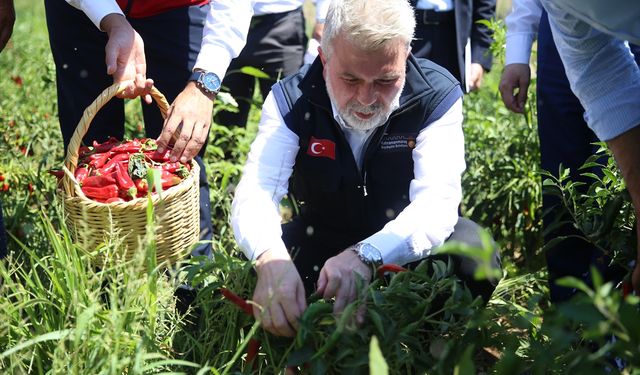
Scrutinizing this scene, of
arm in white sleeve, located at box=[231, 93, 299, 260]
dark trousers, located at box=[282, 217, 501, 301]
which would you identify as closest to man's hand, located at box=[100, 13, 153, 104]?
arm in white sleeve, located at box=[231, 93, 299, 260]

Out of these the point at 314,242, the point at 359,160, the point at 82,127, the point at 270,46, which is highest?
the point at 270,46

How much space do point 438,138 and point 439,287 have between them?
66cm

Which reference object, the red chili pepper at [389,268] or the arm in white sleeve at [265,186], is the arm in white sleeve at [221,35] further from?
the red chili pepper at [389,268]

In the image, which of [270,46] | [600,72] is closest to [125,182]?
[600,72]

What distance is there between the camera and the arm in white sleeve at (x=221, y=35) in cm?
271

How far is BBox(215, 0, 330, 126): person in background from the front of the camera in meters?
3.72

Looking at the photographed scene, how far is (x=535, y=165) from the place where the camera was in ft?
11.3

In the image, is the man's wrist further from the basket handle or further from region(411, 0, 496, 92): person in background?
region(411, 0, 496, 92): person in background

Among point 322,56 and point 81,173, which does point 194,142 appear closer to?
point 81,173

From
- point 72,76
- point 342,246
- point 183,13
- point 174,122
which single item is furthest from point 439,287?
point 72,76

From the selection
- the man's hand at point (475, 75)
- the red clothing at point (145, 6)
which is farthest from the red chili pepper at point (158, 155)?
the man's hand at point (475, 75)

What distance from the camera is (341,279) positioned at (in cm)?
204

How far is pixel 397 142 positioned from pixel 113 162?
2.94 ft

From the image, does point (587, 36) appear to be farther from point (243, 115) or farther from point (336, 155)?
point (243, 115)
